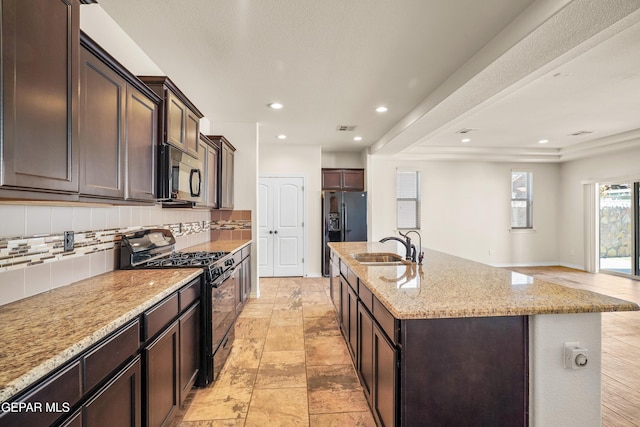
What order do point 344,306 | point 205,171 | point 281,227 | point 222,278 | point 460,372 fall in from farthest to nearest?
point 281,227 < point 205,171 < point 344,306 < point 222,278 < point 460,372

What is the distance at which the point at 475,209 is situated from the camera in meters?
6.77

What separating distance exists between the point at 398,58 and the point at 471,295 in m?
2.06

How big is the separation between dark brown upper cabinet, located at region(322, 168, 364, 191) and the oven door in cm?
359

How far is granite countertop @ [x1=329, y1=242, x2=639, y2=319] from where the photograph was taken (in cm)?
128

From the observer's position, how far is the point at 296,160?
19.1 feet

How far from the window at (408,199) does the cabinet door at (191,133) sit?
4.90m

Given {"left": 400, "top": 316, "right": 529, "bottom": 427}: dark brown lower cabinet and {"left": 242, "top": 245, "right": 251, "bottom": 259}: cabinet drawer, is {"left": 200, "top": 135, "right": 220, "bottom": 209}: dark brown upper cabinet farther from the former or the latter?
{"left": 400, "top": 316, "right": 529, "bottom": 427}: dark brown lower cabinet

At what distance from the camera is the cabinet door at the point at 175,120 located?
2.19 m

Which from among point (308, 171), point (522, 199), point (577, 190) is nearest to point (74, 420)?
point (308, 171)

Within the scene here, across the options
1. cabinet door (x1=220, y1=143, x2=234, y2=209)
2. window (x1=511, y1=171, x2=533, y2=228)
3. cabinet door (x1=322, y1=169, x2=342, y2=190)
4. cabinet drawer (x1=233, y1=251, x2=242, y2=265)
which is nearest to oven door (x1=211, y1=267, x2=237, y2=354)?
cabinet drawer (x1=233, y1=251, x2=242, y2=265)

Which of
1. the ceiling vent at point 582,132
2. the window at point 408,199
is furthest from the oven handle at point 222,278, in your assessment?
the ceiling vent at point 582,132

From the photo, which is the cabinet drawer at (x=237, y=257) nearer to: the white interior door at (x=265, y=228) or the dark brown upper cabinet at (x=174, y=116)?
the dark brown upper cabinet at (x=174, y=116)

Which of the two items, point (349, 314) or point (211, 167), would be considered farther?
point (211, 167)

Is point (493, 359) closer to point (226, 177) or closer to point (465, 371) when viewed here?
point (465, 371)
